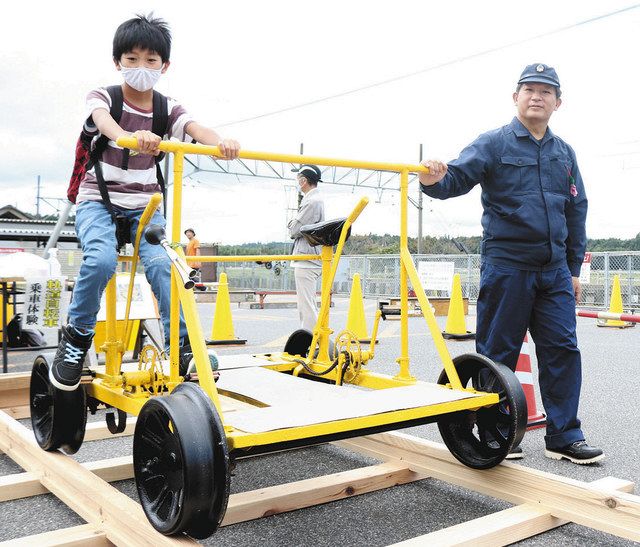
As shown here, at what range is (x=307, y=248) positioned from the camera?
22.7 ft

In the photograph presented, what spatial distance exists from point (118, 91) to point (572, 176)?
2.55 meters

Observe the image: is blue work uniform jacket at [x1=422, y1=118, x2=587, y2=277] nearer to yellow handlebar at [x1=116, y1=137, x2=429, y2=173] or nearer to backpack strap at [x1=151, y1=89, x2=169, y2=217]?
yellow handlebar at [x1=116, y1=137, x2=429, y2=173]

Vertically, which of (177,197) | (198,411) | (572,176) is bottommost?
(198,411)

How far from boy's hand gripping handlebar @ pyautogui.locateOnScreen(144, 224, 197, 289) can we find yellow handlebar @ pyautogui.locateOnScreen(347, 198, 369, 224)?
4.00ft

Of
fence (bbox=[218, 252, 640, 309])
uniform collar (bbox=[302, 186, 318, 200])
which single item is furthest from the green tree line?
uniform collar (bbox=[302, 186, 318, 200])

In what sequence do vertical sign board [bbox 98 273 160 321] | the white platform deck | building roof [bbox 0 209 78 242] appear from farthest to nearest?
1. building roof [bbox 0 209 78 242]
2. vertical sign board [bbox 98 273 160 321]
3. the white platform deck

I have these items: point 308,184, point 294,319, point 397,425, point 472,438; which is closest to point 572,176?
point 472,438

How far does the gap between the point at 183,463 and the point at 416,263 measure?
19.2 metres

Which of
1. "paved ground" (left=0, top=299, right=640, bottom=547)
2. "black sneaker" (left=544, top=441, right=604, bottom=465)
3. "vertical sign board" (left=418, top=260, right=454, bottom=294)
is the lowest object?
"paved ground" (left=0, top=299, right=640, bottom=547)

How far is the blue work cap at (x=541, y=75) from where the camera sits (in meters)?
3.64

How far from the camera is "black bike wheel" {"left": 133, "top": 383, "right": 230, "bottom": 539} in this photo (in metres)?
2.10

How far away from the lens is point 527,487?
2.88 metres

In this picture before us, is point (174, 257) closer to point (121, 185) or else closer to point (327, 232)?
point (121, 185)

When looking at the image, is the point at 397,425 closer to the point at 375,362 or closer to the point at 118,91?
the point at 118,91
